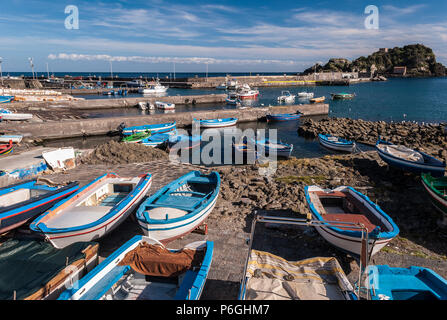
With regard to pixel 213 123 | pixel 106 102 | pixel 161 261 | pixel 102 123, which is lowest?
pixel 161 261

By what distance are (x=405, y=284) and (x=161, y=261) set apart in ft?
15.6

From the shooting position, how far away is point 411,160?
47.9ft

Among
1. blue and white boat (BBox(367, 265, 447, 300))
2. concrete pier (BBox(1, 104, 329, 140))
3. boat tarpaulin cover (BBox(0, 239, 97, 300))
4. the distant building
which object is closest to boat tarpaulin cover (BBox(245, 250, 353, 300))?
blue and white boat (BBox(367, 265, 447, 300))

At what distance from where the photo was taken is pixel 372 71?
139375 mm

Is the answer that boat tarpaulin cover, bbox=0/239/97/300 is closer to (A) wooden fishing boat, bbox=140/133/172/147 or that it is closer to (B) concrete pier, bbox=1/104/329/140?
(A) wooden fishing boat, bbox=140/133/172/147

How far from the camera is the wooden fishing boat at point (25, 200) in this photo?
7.66m

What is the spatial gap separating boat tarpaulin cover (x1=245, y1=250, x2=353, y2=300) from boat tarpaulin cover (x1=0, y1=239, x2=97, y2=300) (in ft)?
11.8

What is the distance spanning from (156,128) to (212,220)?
1916cm

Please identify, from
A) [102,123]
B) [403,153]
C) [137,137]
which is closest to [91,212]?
[137,137]

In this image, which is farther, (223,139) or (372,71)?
(372,71)

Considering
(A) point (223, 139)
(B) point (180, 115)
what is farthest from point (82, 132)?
(A) point (223, 139)

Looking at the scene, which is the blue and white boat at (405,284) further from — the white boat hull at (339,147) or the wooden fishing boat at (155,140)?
the wooden fishing boat at (155,140)

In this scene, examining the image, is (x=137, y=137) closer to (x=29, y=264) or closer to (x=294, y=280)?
(x=29, y=264)
